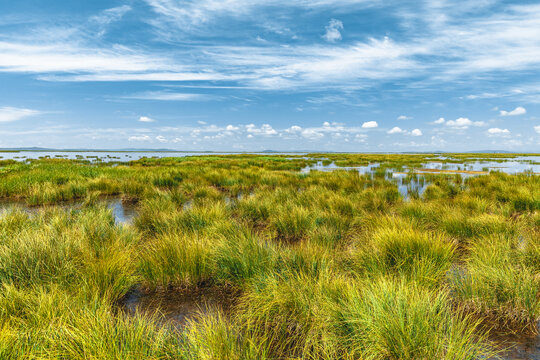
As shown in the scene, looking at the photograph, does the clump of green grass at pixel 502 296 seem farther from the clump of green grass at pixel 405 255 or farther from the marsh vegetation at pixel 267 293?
the clump of green grass at pixel 405 255

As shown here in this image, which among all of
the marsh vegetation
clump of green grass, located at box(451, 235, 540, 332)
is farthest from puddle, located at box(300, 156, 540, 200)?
clump of green grass, located at box(451, 235, 540, 332)

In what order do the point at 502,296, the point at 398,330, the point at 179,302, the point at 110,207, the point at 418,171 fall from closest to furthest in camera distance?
the point at 398,330 → the point at 502,296 → the point at 179,302 → the point at 110,207 → the point at 418,171

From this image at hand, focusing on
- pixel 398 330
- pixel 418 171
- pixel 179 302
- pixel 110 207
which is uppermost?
pixel 418 171

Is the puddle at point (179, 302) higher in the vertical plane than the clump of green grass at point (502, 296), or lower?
lower

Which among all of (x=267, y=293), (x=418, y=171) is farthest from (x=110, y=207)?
(x=418, y=171)

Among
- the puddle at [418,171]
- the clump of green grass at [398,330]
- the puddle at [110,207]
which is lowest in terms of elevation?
the puddle at [110,207]

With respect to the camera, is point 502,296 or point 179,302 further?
point 179,302

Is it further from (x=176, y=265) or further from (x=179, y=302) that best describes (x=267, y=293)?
(x=176, y=265)

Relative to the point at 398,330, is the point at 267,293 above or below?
below

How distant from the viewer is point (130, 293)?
3.89 metres

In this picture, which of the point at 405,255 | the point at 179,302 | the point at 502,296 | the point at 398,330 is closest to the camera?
the point at 398,330

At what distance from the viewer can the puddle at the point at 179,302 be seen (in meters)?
3.42

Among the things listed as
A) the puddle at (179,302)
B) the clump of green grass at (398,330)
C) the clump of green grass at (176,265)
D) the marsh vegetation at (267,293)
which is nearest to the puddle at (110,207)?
the marsh vegetation at (267,293)

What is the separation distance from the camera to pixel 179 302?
3.72 metres
